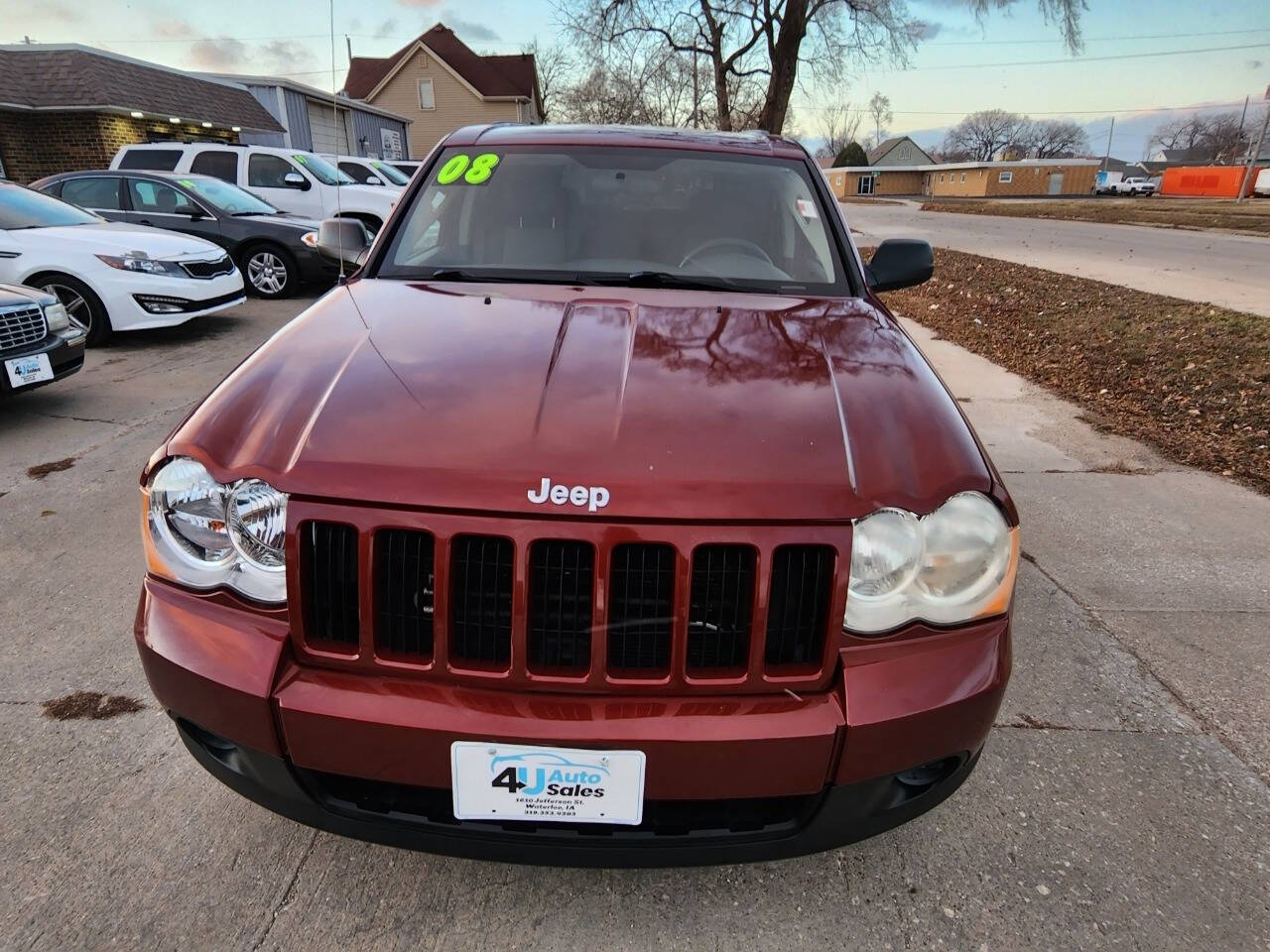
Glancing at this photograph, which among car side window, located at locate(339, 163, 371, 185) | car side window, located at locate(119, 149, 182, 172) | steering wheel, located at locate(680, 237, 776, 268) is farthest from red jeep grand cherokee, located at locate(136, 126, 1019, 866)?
car side window, located at locate(339, 163, 371, 185)

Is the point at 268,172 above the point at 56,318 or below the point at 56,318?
above

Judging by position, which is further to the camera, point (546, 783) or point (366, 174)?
point (366, 174)

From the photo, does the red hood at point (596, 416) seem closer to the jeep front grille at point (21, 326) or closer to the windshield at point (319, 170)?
the jeep front grille at point (21, 326)

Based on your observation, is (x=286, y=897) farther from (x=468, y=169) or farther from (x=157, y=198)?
(x=157, y=198)

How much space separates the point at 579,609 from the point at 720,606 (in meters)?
0.27

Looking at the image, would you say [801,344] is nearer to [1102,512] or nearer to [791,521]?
[791,521]

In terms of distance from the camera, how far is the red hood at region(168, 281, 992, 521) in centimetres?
150

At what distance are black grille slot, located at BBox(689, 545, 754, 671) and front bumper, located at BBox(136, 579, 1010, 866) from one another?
0.09m

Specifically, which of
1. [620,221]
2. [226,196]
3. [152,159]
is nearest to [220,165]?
[152,159]

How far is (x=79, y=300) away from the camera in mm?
7312

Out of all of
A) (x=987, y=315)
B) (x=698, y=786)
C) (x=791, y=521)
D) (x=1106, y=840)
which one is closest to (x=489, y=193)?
(x=791, y=521)

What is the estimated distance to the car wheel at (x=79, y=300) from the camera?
712cm

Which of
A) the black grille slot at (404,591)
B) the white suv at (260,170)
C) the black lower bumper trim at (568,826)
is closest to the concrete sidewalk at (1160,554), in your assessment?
Result: the black lower bumper trim at (568,826)

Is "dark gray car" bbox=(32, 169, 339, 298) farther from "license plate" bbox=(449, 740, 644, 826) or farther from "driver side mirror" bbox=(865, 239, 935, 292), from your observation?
"license plate" bbox=(449, 740, 644, 826)
